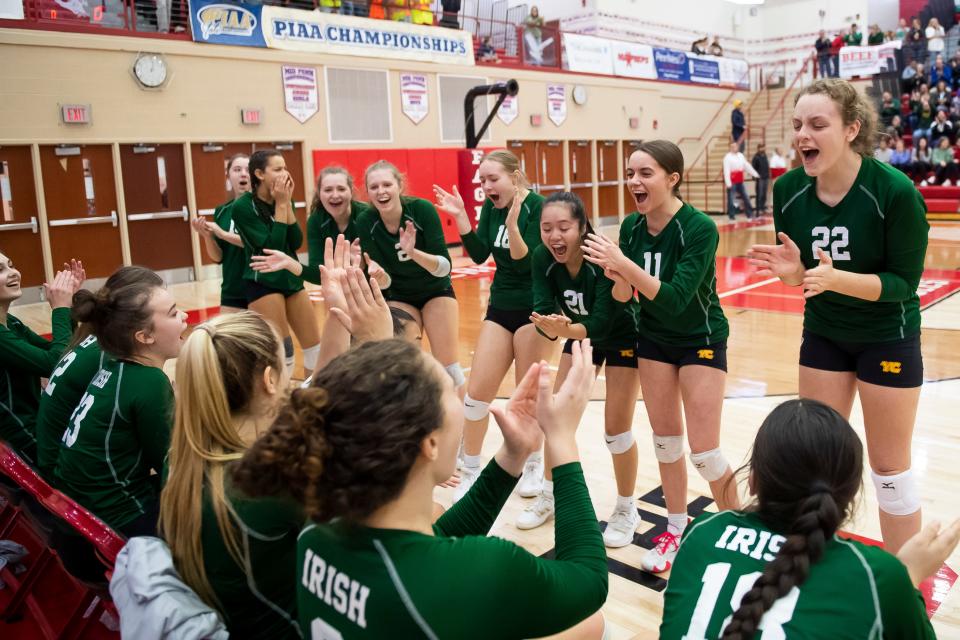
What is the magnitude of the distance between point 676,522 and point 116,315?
2.32 metres

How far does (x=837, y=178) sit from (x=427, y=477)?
2.02 m

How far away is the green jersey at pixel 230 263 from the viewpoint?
17.3 feet

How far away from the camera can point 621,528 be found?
3.55m

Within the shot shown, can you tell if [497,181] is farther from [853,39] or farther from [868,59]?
[853,39]

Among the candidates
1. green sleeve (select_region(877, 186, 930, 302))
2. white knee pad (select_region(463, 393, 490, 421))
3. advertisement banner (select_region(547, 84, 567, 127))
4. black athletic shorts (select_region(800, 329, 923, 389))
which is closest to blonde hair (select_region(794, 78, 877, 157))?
green sleeve (select_region(877, 186, 930, 302))

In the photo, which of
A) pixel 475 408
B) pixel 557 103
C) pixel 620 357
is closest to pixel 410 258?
pixel 475 408

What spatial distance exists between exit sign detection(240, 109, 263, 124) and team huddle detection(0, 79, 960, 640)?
8.12 m

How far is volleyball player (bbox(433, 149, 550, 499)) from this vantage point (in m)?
4.04

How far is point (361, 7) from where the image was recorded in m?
14.3

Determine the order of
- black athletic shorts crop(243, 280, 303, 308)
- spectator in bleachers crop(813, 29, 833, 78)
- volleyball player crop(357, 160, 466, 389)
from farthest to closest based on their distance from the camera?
spectator in bleachers crop(813, 29, 833, 78) < black athletic shorts crop(243, 280, 303, 308) < volleyball player crop(357, 160, 466, 389)

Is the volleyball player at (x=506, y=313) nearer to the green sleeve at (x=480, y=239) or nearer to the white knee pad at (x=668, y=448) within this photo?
the green sleeve at (x=480, y=239)

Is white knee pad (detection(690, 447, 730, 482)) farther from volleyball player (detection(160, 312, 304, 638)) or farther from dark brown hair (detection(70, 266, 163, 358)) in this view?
dark brown hair (detection(70, 266, 163, 358))

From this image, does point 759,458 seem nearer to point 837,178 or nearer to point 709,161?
point 837,178

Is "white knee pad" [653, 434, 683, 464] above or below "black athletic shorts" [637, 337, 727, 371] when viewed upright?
below
